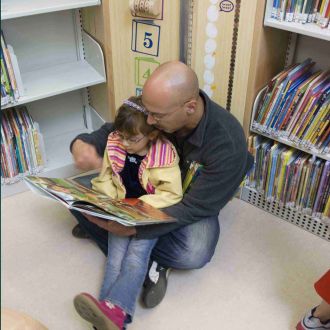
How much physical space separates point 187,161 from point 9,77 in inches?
34.1

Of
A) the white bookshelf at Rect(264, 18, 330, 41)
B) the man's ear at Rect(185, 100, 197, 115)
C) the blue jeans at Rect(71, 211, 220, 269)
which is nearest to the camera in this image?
the man's ear at Rect(185, 100, 197, 115)

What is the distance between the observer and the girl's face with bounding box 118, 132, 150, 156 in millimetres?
1397

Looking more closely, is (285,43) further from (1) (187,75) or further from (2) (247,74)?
(1) (187,75)

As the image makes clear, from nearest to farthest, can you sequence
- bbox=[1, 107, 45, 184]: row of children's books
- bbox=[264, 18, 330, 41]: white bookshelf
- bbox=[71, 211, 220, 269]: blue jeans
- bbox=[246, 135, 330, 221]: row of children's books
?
bbox=[264, 18, 330, 41]: white bookshelf
bbox=[71, 211, 220, 269]: blue jeans
bbox=[246, 135, 330, 221]: row of children's books
bbox=[1, 107, 45, 184]: row of children's books

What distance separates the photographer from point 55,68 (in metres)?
2.12

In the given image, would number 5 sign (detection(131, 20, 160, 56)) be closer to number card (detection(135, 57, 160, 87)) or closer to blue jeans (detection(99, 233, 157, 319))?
number card (detection(135, 57, 160, 87))

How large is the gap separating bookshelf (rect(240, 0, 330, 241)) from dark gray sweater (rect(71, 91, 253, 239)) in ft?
1.02

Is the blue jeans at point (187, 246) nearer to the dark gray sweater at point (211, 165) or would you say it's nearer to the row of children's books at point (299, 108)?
the dark gray sweater at point (211, 165)

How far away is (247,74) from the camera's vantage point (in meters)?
1.68

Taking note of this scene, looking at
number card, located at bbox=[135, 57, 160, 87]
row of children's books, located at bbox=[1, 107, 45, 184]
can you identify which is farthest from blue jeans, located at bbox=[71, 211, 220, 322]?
number card, located at bbox=[135, 57, 160, 87]

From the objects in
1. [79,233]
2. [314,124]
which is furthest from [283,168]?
[79,233]

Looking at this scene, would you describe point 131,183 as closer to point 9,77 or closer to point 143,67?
point 143,67

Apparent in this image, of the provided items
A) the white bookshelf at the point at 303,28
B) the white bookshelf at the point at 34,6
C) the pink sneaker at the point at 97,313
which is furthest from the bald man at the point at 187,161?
the white bookshelf at the point at 34,6

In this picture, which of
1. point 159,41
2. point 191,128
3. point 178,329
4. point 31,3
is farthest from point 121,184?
point 31,3
